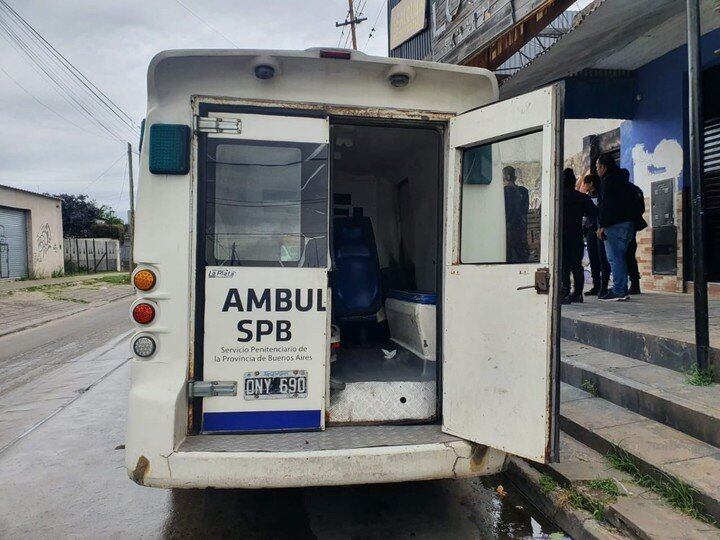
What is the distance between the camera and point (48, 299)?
15742 millimetres

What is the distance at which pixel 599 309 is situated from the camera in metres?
6.33

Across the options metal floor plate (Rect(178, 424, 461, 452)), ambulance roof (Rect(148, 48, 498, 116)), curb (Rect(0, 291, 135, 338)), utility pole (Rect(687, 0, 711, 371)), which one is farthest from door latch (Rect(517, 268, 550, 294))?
curb (Rect(0, 291, 135, 338))

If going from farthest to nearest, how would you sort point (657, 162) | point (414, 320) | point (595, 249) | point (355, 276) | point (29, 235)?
point (29, 235)
point (657, 162)
point (595, 249)
point (355, 276)
point (414, 320)

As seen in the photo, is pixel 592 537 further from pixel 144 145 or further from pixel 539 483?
pixel 144 145

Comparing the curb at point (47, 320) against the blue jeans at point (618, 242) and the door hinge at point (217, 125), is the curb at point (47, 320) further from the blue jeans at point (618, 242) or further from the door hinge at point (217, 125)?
the blue jeans at point (618, 242)

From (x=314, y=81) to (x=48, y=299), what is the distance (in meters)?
15.9

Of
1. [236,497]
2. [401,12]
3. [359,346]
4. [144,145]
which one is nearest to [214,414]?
[236,497]

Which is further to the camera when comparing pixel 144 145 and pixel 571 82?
pixel 571 82

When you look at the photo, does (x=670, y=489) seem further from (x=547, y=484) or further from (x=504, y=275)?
(x=504, y=275)

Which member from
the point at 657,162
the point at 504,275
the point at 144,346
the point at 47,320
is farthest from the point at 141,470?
the point at 47,320

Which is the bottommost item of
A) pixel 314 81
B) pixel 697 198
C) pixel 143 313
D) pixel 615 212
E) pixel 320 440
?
pixel 320 440

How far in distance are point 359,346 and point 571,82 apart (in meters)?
6.00

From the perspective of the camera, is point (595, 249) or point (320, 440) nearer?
point (320, 440)

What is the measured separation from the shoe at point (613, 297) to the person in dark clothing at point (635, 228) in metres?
0.58
